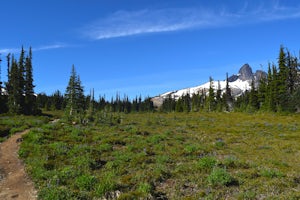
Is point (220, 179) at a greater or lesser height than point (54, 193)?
greater

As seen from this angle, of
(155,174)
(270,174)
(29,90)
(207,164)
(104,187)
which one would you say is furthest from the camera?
(29,90)

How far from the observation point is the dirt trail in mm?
11374

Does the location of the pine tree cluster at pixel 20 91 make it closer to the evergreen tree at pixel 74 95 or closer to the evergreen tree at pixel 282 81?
the evergreen tree at pixel 74 95

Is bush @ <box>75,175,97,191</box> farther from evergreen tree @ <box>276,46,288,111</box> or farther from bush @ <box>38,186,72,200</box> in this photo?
evergreen tree @ <box>276,46,288,111</box>

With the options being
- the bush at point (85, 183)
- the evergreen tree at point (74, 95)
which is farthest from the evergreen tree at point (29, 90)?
the bush at point (85, 183)

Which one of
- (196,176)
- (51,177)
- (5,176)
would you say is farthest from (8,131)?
(196,176)

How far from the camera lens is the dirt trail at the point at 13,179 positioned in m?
11.4

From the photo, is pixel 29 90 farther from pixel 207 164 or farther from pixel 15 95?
pixel 207 164

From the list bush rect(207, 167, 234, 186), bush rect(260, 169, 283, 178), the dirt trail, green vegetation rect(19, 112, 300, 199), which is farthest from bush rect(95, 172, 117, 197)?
bush rect(260, 169, 283, 178)

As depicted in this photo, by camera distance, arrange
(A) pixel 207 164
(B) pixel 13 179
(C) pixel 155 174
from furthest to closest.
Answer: (A) pixel 207 164 → (B) pixel 13 179 → (C) pixel 155 174

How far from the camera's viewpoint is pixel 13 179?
532 inches

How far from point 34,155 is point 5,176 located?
138 inches

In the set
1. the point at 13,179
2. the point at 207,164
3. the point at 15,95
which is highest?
the point at 15,95

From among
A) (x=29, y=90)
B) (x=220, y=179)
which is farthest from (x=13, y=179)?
(x=29, y=90)
